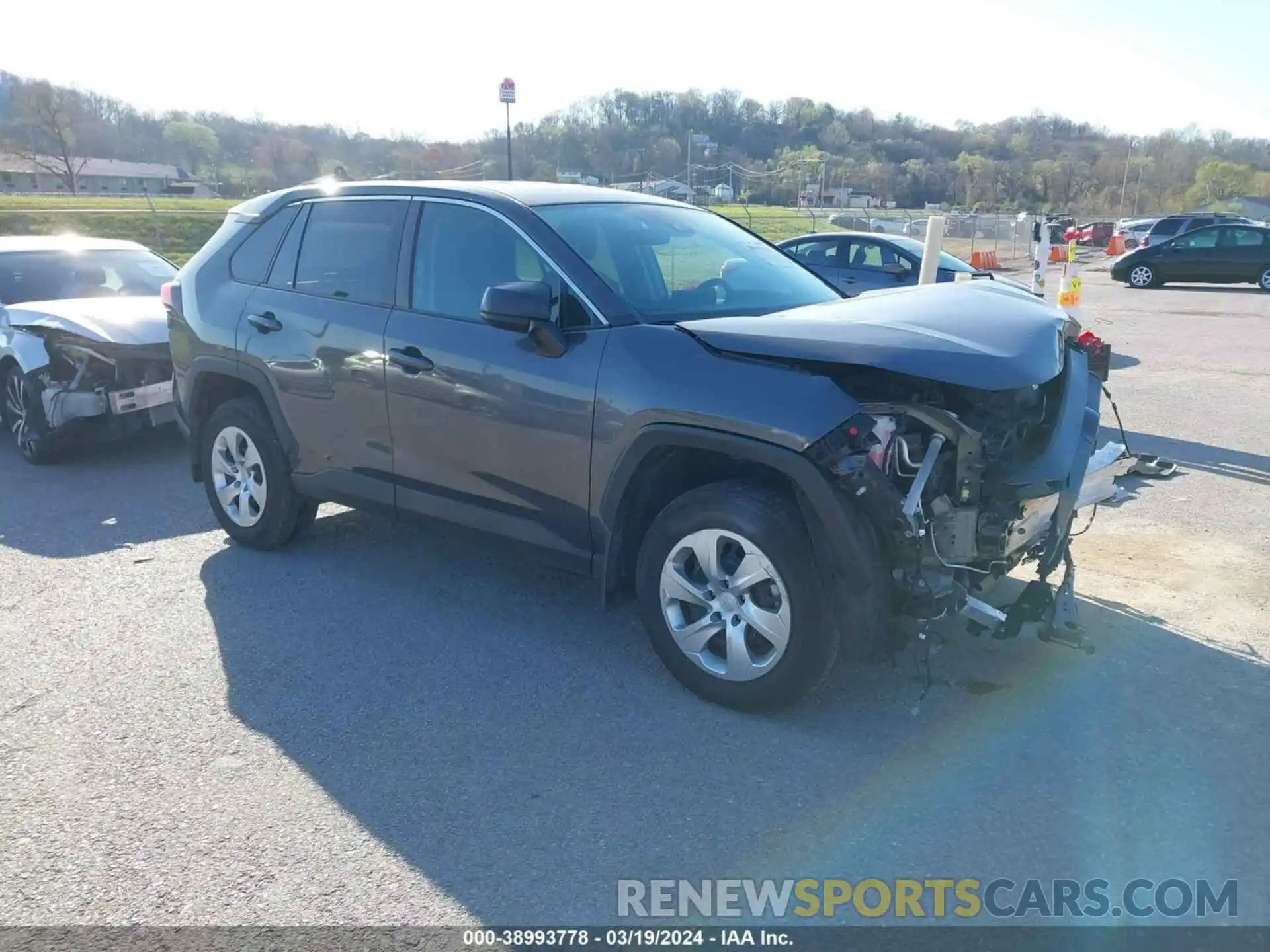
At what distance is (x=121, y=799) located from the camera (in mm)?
3238

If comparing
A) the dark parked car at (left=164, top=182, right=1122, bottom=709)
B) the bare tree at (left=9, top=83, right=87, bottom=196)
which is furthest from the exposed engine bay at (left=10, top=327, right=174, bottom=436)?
the bare tree at (left=9, top=83, right=87, bottom=196)

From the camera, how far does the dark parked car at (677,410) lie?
339cm

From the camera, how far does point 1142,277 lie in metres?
24.7

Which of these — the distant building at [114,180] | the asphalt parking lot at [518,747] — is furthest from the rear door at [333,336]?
the distant building at [114,180]

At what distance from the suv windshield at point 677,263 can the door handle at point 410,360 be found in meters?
0.83

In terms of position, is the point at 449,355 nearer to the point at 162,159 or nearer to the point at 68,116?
the point at 68,116

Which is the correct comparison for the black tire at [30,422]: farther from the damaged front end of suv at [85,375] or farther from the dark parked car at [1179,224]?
the dark parked car at [1179,224]

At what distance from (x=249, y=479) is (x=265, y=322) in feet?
2.97

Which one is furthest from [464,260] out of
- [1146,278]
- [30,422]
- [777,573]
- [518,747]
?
[1146,278]

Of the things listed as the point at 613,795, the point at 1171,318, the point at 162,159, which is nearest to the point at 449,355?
the point at 613,795

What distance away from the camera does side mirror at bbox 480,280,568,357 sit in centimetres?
377

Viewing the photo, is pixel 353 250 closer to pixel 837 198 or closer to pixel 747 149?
pixel 837 198

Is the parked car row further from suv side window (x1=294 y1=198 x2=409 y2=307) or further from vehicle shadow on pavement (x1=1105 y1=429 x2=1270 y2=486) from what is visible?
vehicle shadow on pavement (x1=1105 y1=429 x2=1270 y2=486)

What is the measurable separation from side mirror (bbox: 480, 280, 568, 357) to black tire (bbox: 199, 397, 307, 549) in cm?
192
